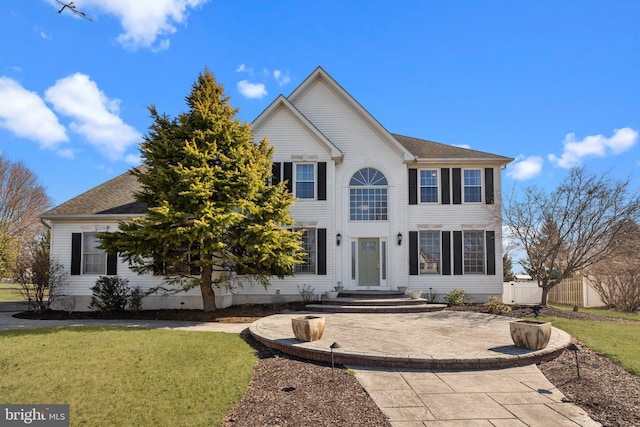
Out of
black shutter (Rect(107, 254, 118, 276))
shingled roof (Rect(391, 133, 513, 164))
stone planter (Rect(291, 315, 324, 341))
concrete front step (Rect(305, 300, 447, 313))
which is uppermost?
shingled roof (Rect(391, 133, 513, 164))

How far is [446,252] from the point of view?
1630cm

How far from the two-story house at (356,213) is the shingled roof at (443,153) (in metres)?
0.06

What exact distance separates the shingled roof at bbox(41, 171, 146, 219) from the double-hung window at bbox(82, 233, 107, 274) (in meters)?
1.05

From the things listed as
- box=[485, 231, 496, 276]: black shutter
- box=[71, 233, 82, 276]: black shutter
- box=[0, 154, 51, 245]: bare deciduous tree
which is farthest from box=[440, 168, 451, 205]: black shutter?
box=[0, 154, 51, 245]: bare deciduous tree

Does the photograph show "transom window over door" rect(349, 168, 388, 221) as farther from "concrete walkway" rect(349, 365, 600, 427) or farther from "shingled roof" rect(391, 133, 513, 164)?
"concrete walkway" rect(349, 365, 600, 427)

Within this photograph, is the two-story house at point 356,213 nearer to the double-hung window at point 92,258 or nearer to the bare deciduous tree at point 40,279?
the double-hung window at point 92,258

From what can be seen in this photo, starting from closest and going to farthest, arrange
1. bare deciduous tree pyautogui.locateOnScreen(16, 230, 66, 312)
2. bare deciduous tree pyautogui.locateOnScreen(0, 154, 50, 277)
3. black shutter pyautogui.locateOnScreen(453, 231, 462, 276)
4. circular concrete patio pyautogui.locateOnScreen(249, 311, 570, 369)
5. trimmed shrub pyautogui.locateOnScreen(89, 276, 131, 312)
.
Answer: circular concrete patio pyautogui.locateOnScreen(249, 311, 570, 369) < bare deciduous tree pyautogui.locateOnScreen(16, 230, 66, 312) < trimmed shrub pyautogui.locateOnScreen(89, 276, 131, 312) < black shutter pyautogui.locateOnScreen(453, 231, 462, 276) < bare deciduous tree pyautogui.locateOnScreen(0, 154, 50, 277)

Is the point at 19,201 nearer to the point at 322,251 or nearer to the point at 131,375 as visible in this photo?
the point at 322,251

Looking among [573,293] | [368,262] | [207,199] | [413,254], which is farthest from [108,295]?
[573,293]

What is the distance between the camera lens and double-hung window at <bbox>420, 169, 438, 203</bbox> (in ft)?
A: 54.5

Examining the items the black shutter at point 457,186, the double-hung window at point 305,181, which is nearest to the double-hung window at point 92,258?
the double-hung window at point 305,181

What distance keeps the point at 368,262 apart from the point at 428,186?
14.0ft

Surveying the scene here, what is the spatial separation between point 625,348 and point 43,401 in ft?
34.9

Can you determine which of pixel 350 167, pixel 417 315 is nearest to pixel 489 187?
pixel 350 167
